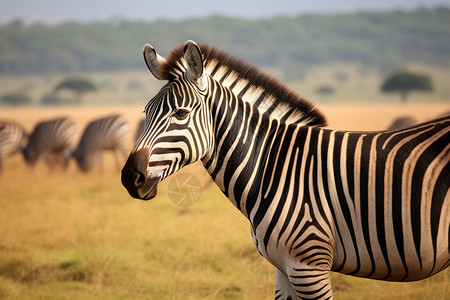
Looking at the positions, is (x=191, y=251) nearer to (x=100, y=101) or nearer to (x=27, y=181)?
(x=27, y=181)

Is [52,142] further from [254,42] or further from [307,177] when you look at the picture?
[254,42]

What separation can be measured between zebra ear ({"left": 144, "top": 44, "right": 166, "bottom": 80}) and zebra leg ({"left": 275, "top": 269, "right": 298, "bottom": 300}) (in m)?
1.76

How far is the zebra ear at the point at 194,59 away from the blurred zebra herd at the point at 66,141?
15.3 meters

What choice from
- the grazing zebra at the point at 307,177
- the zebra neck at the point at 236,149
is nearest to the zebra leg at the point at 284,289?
the grazing zebra at the point at 307,177

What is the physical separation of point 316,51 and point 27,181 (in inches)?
5954

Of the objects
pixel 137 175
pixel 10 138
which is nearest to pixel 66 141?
pixel 10 138

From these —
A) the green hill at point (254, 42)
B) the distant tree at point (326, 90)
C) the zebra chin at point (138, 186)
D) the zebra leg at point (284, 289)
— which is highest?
the green hill at point (254, 42)

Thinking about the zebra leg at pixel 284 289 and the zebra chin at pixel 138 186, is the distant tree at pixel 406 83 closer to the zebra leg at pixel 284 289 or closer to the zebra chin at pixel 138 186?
the zebra leg at pixel 284 289

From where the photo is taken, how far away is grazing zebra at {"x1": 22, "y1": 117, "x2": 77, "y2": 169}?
1854 centimetres

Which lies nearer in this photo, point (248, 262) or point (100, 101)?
point (248, 262)

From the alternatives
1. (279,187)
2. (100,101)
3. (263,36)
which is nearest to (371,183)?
(279,187)

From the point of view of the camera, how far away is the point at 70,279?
6.52m

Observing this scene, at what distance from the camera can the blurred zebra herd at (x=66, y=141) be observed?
1827cm

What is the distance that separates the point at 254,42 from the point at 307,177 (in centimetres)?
17621
